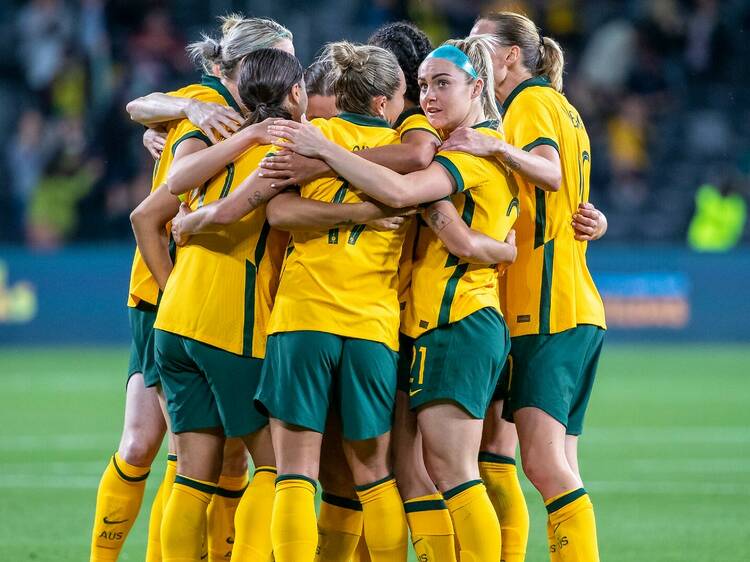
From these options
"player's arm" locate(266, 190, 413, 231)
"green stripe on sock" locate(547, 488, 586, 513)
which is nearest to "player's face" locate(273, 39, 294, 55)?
"player's arm" locate(266, 190, 413, 231)

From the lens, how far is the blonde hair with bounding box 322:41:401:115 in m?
4.58

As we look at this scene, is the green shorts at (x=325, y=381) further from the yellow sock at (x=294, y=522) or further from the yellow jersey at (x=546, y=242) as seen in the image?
the yellow jersey at (x=546, y=242)

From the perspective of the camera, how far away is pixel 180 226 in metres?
4.71

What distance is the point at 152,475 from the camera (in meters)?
8.46

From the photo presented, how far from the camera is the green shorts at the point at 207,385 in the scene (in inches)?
183

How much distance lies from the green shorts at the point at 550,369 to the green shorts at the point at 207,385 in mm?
1012

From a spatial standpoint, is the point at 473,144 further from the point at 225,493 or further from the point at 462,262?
the point at 225,493

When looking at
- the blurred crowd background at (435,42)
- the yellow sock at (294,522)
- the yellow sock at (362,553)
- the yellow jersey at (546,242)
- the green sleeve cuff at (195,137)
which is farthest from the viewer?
the blurred crowd background at (435,42)

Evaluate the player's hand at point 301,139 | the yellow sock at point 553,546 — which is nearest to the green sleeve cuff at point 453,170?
the player's hand at point 301,139

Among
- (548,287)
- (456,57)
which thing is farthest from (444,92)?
(548,287)

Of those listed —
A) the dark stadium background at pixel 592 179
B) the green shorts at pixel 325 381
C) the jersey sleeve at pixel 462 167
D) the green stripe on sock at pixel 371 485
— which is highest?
the dark stadium background at pixel 592 179

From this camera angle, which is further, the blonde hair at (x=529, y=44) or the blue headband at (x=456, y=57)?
the blonde hair at (x=529, y=44)

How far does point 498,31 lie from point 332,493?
6.56 ft

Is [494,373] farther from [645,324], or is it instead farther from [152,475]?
[645,324]
